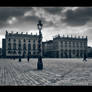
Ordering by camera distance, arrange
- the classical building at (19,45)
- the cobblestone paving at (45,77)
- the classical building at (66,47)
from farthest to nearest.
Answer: the classical building at (66,47) < the classical building at (19,45) < the cobblestone paving at (45,77)

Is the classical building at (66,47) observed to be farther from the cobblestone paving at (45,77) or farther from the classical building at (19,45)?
the cobblestone paving at (45,77)

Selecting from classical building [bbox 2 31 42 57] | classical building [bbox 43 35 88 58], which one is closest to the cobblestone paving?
classical building [bbox 2 31 42 57]

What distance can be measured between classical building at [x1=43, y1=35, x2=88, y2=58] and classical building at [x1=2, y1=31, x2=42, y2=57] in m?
10.2

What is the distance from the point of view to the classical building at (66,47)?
83312 mm

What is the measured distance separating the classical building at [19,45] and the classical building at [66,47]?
10.2 metres

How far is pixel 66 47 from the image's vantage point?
280ft

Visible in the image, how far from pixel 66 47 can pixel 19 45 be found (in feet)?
83.5

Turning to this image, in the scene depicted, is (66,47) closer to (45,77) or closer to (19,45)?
(19,45)

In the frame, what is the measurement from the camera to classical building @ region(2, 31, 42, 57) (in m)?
75.4

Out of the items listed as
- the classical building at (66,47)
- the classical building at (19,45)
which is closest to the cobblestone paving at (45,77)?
the classical building at (19,45)

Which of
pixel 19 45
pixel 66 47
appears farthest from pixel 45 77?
pixel 66 47
